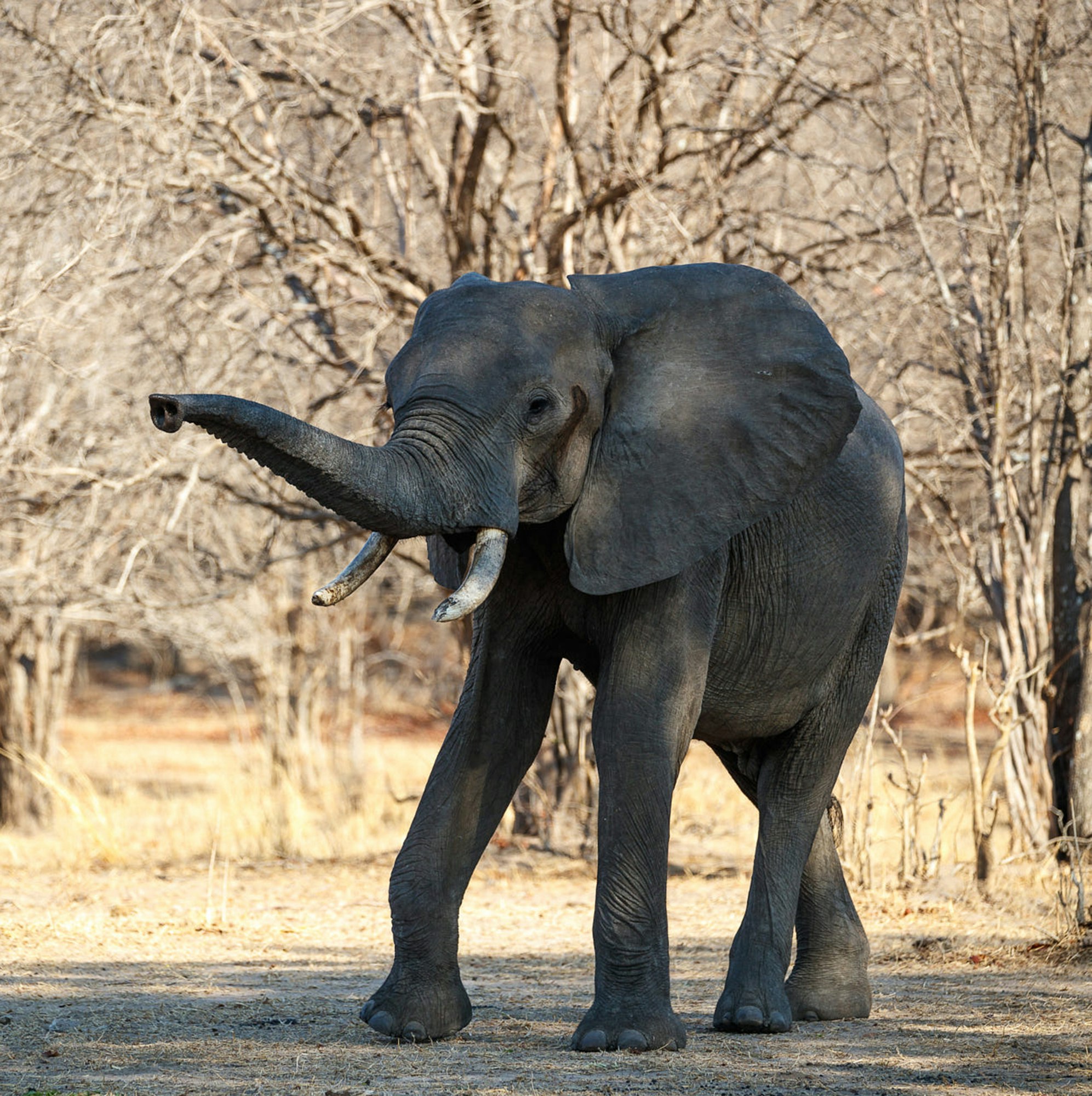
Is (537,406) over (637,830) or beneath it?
over

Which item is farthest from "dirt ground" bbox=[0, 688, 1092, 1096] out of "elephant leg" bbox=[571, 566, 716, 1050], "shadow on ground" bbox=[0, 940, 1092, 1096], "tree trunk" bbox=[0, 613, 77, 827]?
"tree trunk" bbox=[0, 613, 77, 827]

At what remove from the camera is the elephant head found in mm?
4551

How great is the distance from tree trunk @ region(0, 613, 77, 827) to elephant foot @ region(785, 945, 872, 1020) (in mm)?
8914

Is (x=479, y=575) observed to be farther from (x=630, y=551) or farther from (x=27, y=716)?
(x=27, y=716)

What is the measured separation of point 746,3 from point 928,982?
6.58m

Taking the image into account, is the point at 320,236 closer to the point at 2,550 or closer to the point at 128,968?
the point at 2,550

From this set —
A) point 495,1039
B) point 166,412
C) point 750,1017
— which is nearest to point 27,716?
point 495,1039

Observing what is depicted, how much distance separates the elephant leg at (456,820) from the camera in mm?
5246

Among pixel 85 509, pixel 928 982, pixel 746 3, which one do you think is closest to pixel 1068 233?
pixel 746 3

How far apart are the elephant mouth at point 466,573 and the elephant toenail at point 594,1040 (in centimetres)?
139

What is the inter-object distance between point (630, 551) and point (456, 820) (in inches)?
40.7

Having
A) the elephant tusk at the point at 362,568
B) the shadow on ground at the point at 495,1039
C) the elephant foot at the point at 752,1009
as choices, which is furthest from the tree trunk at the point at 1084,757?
the elephant tusk at the point at 362,568

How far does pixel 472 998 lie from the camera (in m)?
6.41

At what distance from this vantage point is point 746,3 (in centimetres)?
1088
